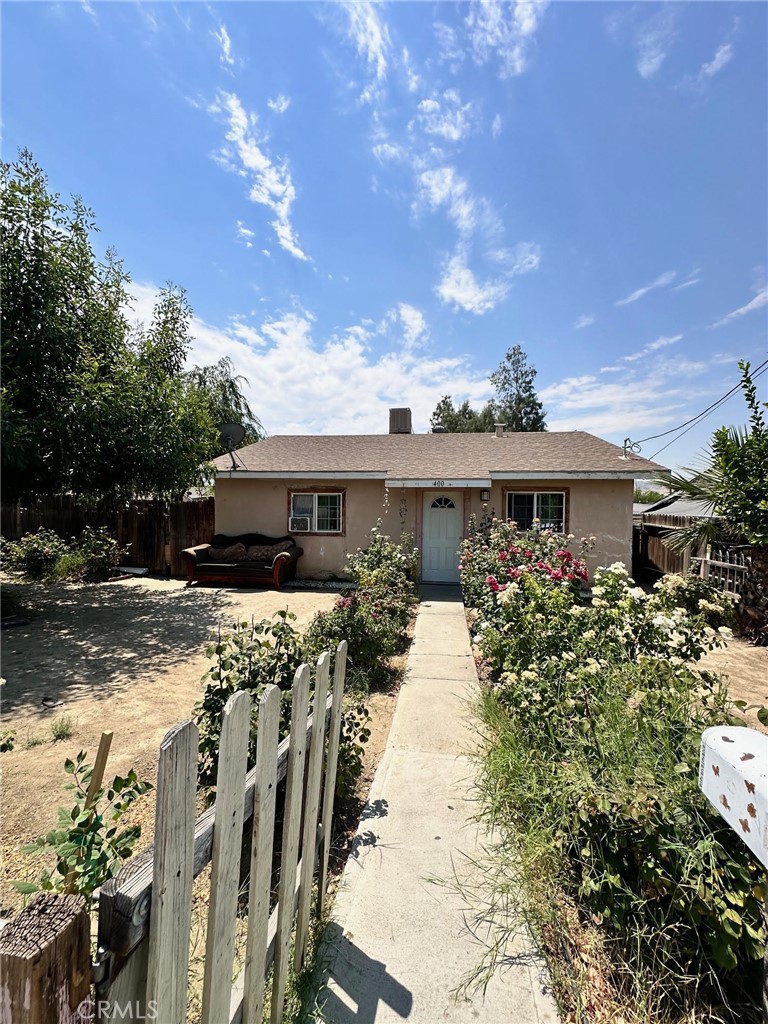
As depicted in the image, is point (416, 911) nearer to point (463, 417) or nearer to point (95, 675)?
point (95, 675)

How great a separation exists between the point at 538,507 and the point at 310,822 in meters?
10.1

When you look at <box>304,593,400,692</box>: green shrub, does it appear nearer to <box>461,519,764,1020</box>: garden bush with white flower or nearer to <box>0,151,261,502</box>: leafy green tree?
<box>461,519,764,1020</box>: garden bush with white flower

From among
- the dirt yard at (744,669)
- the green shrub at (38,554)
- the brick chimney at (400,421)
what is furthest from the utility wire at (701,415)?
the green shrub at (38,554)

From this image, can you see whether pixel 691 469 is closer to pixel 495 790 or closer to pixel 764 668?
pixel 764 668

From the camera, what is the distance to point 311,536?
11773mm

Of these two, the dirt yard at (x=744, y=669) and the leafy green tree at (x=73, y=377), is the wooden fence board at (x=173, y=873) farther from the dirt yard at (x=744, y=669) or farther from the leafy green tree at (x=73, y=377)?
the leafy green tree at (x=73, y=377)

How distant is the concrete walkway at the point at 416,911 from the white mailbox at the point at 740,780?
53.2 inches

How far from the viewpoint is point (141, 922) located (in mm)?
838

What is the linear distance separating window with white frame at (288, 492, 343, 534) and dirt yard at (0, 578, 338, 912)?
7.10 feet

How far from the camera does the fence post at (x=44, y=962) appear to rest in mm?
655

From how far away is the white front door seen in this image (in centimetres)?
1125

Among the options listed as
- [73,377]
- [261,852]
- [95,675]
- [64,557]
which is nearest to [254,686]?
[261,852]

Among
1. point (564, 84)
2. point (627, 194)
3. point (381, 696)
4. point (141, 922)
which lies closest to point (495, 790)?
point (381, 696)

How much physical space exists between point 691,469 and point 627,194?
624 centimetres
